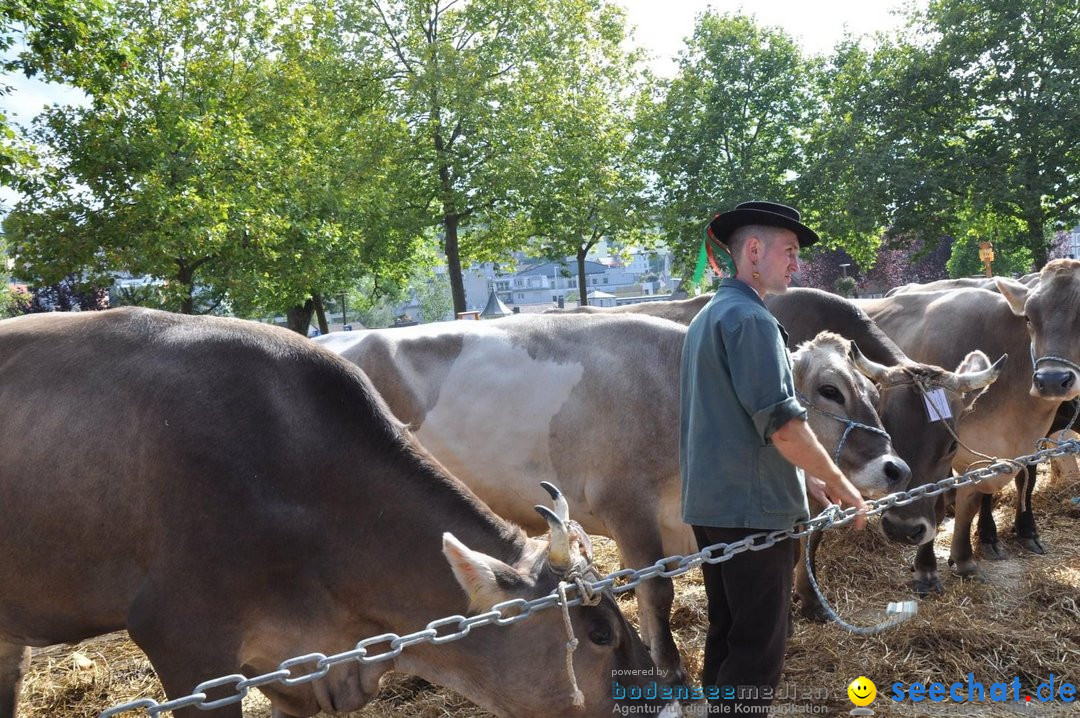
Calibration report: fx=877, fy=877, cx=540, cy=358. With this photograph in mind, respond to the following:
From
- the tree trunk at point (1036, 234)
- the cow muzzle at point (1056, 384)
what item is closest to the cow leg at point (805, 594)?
the cow muzzle at point (1056, 384)

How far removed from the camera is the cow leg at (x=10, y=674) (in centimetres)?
465

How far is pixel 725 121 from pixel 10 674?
27.5 metres

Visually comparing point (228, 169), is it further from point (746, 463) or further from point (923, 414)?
point (746, 463)

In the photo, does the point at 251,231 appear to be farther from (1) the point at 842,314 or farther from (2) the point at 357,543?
(2) the point at 357,543

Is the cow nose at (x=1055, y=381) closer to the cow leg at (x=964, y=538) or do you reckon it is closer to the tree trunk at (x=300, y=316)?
the cow leg at (x=964, y=538)

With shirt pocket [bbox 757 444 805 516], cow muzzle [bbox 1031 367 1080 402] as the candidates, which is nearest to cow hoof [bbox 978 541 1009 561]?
cow muzzle [bbox 1031 367 1080 402]

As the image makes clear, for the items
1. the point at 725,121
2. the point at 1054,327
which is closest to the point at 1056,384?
the point at 1054,327

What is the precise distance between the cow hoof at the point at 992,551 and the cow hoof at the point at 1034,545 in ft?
0.86

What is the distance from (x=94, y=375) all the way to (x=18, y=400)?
36 centimetres

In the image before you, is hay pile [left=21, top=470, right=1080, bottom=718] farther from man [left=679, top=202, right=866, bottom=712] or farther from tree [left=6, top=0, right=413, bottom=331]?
tree [left=6, top=0, right=413, bottom=331]

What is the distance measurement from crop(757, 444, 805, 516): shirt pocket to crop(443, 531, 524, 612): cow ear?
101 cm

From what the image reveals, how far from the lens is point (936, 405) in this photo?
5836 millimetres

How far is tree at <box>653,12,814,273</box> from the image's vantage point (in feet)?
93.5

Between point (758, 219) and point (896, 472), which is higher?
point (758, 219)
